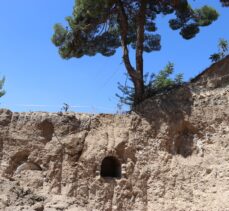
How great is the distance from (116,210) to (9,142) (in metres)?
4.23

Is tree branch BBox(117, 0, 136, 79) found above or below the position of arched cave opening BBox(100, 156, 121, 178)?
above

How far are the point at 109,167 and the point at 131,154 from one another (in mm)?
1134

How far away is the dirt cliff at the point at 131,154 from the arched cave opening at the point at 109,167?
1.4 inches

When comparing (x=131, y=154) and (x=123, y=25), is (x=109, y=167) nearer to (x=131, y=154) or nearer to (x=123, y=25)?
(x=131, y=154)

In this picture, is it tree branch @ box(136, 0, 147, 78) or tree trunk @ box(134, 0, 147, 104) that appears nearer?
tree trunk @ box(134, 0, 147, 104)

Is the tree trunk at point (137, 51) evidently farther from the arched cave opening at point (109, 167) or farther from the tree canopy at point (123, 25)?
the arched cave opening at point (109, 167)

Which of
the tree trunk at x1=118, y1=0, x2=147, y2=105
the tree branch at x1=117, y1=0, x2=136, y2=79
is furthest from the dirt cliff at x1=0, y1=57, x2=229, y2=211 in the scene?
the tree branch at x1=117, y1=0, x2=136, y2=79

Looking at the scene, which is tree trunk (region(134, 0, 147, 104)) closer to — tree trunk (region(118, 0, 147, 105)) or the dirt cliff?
tree trunk (region(118, 0, 147, 105))

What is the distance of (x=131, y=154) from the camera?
43.4 feet

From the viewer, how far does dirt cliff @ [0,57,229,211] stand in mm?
12359

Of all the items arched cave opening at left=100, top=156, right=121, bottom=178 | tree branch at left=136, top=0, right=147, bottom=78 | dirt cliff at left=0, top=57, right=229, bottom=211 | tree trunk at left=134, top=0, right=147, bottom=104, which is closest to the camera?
dirt cliff at left=0, top=57, right=229, bottom=211

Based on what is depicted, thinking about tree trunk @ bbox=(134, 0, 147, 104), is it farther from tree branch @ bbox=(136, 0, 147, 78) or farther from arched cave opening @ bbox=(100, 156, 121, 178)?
arched cave opening @ bbox=(100, 156, 121, 178)

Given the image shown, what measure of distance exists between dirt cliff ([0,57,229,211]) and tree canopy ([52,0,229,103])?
1.81m

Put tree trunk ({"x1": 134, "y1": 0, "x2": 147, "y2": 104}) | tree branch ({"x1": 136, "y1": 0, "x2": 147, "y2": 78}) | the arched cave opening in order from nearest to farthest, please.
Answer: the arched cave opening
tree trunk ({"x1": 134, "y1": 0, "x2": 147, "y2": 104})
tree branch ({"x1": 136, "y1": 0, "x2": 147, "y2": 78})
